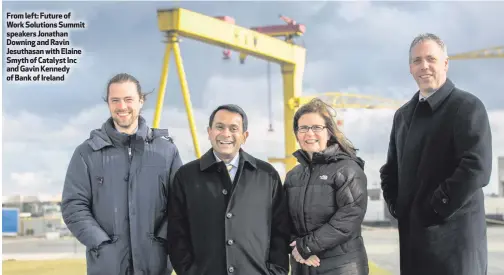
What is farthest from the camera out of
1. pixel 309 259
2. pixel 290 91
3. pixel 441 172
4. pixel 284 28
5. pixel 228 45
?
pixel 290 91

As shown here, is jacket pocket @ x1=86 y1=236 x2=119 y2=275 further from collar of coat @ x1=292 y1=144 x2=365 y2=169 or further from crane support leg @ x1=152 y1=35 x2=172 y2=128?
crane support leg @ x1=152 y1=35 x2=172 y2=128

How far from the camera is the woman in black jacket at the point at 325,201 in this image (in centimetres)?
309

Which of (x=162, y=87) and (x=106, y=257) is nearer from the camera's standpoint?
(x=106, y=257)

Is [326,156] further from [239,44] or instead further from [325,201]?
[239,44]

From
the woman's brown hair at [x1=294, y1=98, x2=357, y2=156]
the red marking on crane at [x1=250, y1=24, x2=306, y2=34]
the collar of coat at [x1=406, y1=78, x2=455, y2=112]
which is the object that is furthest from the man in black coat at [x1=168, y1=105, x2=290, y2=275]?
the red marking on crane at [x1=250, y1=24, x2=306, y2=34]

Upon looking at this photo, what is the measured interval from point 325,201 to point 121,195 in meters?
0.89

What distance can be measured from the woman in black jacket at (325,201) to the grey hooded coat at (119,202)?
602 mm

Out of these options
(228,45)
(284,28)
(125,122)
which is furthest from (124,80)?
(284,28)

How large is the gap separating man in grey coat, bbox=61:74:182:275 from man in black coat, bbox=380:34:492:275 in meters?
1.10

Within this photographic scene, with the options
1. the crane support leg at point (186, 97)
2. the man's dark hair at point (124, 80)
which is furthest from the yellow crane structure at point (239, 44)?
the man's dark hair at point (124, 80)

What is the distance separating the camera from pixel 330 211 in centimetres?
313

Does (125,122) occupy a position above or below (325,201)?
above

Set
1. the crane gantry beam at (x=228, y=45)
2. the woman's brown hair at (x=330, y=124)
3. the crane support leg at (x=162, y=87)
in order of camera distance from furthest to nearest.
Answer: the crane support leg at (x=162, y=87) < the crane gantry beam at (x=228, y=45) < the woman's brown hair at (x=330, y=124)

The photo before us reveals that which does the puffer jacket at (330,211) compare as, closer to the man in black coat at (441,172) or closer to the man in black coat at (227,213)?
the man in black coat at (227,213)
